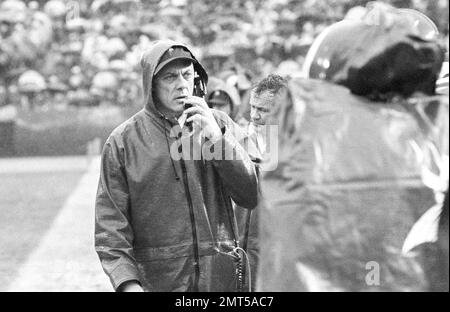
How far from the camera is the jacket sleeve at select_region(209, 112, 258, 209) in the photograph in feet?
10.6

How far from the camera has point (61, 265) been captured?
8.60m

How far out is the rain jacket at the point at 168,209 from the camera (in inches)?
130

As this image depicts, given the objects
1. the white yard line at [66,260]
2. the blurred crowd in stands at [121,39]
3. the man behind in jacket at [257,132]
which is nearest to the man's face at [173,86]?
the man behind in jacket at [257,132]

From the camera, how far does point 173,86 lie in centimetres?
361

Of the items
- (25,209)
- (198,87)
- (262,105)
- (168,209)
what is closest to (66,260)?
(25,209)

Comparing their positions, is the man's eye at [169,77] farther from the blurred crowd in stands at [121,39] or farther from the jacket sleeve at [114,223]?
the blurred crowd in stands at [121,39]

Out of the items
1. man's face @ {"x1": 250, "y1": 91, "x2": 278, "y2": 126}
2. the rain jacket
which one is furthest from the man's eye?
man's face @ {"x1": 250, "y1": 91, "x2": 278, "y2": 126}

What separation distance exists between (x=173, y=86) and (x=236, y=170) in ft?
1.78

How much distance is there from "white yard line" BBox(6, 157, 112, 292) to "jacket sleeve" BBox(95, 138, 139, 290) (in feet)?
14.3

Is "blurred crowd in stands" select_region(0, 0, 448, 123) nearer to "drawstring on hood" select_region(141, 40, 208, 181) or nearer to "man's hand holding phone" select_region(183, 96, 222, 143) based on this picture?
"drawstring on hood" select_region(141, 40, 208, 181)

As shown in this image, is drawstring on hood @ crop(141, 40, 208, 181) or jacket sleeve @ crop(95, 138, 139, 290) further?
drawstring on hood @ crop(141, 40, 208, 181)
